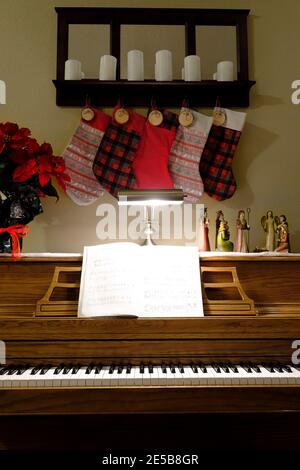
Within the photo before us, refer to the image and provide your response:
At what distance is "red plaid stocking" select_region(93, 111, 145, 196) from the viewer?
8.19ft

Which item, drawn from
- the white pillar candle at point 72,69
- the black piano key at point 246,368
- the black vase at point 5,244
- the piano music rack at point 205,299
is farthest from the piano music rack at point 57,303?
the white pillar candle at point 72,69

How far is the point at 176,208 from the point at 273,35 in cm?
131

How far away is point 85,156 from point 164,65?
0.73m

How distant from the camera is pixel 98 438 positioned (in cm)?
144

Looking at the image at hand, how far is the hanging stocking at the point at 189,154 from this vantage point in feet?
8.20

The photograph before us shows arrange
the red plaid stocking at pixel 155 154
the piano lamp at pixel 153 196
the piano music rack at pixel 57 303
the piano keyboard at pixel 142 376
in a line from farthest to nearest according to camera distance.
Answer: the red plaid stocking at pixel 155 154, the piano lamp at pixel 153 196, the piano music rack at pixel 57 303, the piano keyboard at pixel 142 376

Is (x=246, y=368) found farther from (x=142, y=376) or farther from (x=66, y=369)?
(x=66, y=369)

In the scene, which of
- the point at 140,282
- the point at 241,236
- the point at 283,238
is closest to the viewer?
the point at 140,282

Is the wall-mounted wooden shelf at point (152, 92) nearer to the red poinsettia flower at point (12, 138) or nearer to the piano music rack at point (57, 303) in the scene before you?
the red poinsettia flower at point (12, 138)

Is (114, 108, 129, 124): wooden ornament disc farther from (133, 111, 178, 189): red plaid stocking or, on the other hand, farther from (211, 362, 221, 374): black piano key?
(211, 362, 221, 374): black piano key

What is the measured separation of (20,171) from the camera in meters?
1.96

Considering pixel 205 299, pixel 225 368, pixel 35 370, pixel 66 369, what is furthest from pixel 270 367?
pixel 35 370

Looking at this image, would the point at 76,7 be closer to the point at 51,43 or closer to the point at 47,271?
the point at 51,43

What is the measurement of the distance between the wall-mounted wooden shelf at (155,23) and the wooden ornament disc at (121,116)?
0.13 meters
